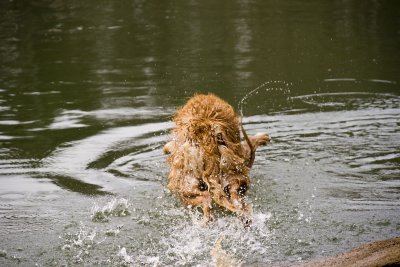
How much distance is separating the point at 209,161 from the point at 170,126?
10.4ft

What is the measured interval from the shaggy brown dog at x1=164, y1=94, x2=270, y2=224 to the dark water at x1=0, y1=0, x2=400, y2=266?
8.4 inches

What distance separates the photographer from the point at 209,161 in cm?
611

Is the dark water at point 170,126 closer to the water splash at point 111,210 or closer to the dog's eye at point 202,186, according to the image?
the water splash at point 111,210

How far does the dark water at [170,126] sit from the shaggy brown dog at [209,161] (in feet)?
0.70

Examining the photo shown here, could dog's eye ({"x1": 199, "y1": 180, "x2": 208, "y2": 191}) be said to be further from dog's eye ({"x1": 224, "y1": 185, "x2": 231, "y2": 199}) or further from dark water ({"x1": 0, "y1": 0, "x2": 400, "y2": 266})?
dark water ({"x1": 0, "y1": 0, "x2": 400, "y2": 266})

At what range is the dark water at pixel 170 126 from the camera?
577 centimetres

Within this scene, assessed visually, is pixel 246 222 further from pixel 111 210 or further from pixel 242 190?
pixel 111 210

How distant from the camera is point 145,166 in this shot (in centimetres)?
784

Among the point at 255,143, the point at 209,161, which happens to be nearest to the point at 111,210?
the point at 209,161

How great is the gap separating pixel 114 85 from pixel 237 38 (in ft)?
14.3

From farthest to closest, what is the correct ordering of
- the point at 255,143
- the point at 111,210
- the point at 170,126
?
the point at 170,126
the point at 255,143
the point at 111,210

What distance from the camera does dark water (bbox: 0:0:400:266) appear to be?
577cm

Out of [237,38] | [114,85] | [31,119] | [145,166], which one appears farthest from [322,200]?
[237,38]

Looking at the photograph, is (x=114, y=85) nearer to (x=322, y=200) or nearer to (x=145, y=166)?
(x=145, y=166)
